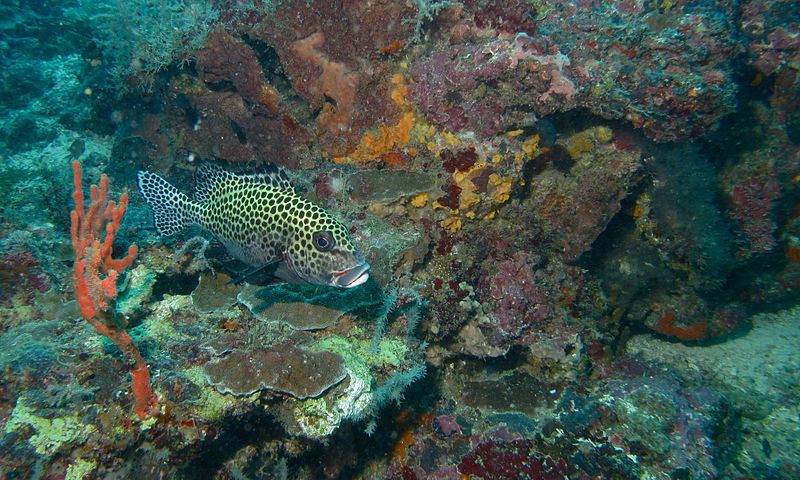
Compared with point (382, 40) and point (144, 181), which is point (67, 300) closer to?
point (144, 181)

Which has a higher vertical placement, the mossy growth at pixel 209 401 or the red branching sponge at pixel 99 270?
the red branching sponge at pixel 99 270

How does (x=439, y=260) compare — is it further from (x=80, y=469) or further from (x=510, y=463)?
(x=80, y=469)

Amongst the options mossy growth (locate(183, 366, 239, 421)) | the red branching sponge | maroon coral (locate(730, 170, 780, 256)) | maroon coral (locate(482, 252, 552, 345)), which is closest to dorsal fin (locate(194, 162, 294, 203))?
the red branching sponge

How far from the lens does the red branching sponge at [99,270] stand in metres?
2.88

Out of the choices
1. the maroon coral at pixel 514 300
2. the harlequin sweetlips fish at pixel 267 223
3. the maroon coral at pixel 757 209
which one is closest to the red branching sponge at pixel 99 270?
the harlequin sweetlips fish at pixel 267 223

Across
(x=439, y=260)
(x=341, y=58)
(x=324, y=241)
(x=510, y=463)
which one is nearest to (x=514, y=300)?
(x=439, y=260)

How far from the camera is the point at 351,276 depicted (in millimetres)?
3482

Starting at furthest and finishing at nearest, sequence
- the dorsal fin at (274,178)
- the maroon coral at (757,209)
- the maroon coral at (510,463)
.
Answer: the maroon coral at (757,209), the maroon coral at (510,463), the dorsal fin at (274,178)

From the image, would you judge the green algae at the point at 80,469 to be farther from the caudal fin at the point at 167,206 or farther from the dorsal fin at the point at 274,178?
the dorsal fin at the point at 274,178

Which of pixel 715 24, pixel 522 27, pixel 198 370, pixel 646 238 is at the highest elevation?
pixel 715 24

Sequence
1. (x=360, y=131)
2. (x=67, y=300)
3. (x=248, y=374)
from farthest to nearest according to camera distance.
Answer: (x=360, y=131)
(x=67, y=300)
(x=248, y=374)

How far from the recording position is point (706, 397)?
18.6 feet

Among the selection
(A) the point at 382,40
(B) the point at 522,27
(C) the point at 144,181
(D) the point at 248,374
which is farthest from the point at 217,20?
(D) the point at 248,374

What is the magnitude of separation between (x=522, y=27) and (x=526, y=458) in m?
6.11
